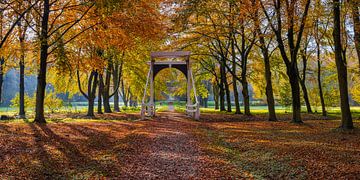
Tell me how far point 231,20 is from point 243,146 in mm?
8623

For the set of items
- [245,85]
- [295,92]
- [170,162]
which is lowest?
[170,162]

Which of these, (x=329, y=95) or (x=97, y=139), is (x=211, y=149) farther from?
(x=329, y=95)

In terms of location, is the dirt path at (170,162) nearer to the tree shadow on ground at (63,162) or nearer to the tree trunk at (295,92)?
the tree shadow on ground at (63,162)

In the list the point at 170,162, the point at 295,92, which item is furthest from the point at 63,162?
the point at 295,92

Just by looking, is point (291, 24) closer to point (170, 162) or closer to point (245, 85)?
point (245, 85)

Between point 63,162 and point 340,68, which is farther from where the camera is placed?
point 340,68

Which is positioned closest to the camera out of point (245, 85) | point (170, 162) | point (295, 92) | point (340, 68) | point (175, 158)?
point (170, 162)

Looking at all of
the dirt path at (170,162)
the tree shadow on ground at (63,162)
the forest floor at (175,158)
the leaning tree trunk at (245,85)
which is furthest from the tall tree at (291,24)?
the tree shadow on ground at (63,162)

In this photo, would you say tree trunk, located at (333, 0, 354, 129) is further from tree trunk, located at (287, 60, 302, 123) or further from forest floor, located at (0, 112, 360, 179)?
tree trunk, located at (287, 60, 302, 123)

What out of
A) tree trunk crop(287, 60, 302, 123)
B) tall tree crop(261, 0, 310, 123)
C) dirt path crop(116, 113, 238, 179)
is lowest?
dirt path crop(116, 113, 238, 179)

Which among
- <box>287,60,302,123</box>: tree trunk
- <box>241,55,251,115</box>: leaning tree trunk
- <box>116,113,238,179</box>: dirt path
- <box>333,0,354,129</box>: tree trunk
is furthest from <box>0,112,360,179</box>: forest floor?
<box>241,55,251,115</box>: leaning tree trunk

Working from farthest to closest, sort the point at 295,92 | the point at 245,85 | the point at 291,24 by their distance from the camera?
the point at 245,85
the point at 295,92
the point at 291,24

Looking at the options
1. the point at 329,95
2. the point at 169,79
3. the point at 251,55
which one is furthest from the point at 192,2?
the point at 169,79

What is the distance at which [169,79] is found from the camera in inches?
1330
